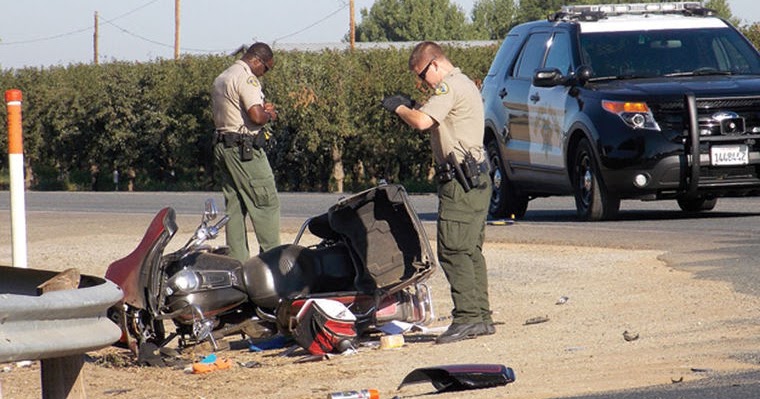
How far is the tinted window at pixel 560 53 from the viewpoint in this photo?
1502 centimetres

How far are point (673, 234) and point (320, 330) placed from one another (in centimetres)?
607

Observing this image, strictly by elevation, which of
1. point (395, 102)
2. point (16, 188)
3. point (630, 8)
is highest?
point (630, 8)

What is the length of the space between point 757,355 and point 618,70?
26.3ft

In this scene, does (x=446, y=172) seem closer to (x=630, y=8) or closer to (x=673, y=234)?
(x=673, y=234)

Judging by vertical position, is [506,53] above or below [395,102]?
above

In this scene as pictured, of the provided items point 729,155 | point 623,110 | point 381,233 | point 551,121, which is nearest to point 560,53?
point 551,121

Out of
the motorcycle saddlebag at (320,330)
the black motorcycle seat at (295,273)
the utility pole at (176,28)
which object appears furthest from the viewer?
the utility pole at (176,28)

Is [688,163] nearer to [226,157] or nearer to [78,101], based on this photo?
[226,157]

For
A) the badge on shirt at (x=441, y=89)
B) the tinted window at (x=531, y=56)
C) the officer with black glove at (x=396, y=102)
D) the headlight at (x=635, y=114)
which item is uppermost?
the tinted window at (x=531, y=56)

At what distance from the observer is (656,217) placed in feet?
52.3

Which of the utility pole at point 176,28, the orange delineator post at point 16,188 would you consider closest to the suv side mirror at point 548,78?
the orange delineator post at point 16,188

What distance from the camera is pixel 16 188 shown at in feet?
29.2

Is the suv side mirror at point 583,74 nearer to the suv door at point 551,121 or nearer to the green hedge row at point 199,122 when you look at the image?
the suv door at point 551,121

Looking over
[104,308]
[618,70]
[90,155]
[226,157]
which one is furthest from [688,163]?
[90,155]
